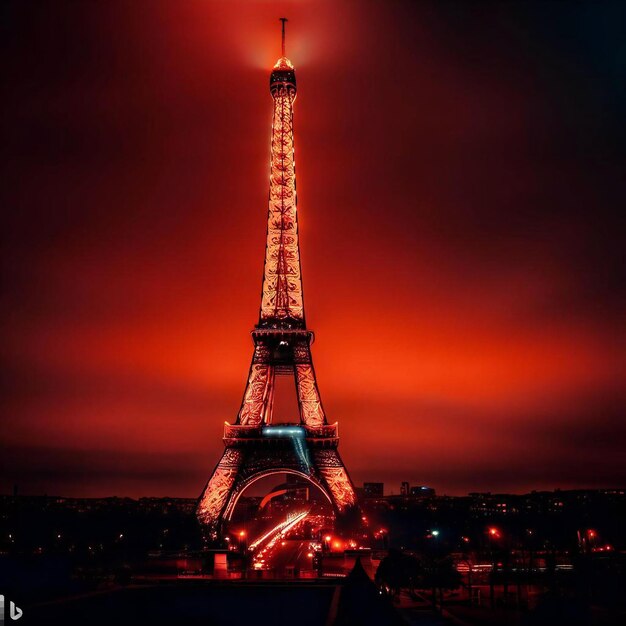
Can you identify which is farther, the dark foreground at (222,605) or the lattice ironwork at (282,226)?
the lattice ironwork at (282,226)

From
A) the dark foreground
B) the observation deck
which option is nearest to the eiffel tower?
the observation deck

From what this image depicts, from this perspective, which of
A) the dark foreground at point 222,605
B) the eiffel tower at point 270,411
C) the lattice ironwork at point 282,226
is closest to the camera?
the dark foreground at point 222,605

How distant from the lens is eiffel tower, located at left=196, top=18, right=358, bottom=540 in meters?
72.0

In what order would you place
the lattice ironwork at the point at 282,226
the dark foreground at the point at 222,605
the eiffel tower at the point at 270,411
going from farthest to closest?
the lattice ironwork at the point at 282,226 < the eiffel tower at the point at 270,411 < the dark foreground at the point at 222,605

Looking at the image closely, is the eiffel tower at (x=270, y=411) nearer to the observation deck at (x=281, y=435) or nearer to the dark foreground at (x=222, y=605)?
the observation deck at (x=281, y=435)

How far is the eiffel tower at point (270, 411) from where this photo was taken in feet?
236

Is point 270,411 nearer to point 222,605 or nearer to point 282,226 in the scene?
point 282,226

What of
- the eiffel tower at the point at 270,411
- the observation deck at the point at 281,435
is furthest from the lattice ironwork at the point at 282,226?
the observation deck at the point at 281,435

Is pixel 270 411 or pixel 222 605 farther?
pixel 270 411

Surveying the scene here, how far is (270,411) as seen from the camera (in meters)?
78.7

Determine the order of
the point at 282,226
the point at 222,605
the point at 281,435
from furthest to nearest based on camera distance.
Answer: the point at 282,226 < the point at 281,435 < the point at 222,605

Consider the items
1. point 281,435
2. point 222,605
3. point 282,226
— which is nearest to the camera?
point 222,605

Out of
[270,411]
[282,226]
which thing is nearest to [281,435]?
[270,411]

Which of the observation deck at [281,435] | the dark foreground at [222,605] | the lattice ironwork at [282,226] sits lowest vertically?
the dark foreground at [222,605]
